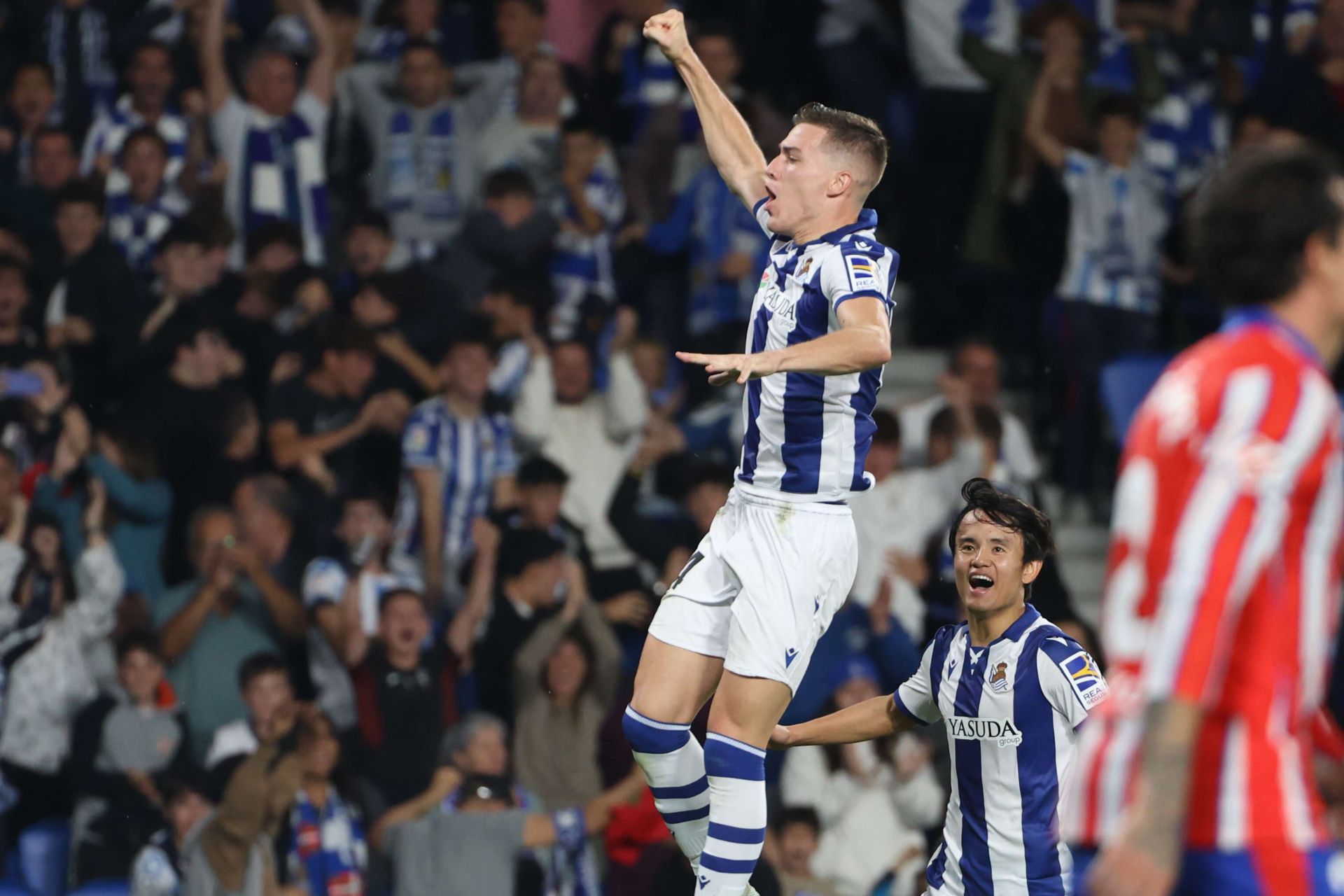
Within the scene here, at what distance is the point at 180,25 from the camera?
942cm

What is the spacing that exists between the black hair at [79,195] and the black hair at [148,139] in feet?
0.79

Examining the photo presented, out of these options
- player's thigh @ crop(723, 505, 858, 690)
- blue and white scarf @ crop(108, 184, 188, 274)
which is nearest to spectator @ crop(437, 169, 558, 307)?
blue and white scarf @ crop(108, 184, 188, 274)

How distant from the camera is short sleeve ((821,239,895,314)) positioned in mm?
4246

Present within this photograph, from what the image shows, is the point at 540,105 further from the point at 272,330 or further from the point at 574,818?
the point at 574,818

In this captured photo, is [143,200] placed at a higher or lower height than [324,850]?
higher

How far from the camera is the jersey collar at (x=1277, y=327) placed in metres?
2.52

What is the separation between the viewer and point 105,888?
24.2 feet

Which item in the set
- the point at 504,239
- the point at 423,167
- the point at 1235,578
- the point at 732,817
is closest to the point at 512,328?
the point at 504,239

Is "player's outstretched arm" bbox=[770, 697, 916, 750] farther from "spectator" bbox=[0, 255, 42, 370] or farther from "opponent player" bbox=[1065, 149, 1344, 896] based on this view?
"spectator" bbox=[0, 255, 42, 370]

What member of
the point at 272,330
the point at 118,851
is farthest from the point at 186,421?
the point at 118,851

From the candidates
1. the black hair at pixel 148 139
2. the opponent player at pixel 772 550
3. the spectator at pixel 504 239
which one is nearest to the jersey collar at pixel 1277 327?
the opponent player at pixel 772 550

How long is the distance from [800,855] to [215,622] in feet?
→ 9.02

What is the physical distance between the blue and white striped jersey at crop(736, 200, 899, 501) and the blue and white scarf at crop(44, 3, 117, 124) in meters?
6.03

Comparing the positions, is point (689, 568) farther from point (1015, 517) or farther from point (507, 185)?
point (507, 185)
